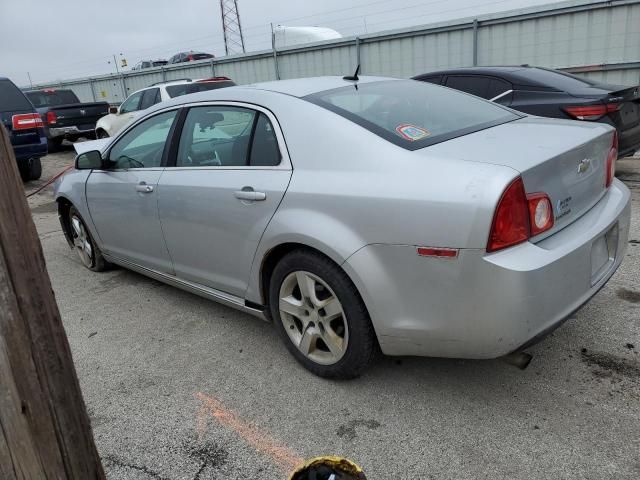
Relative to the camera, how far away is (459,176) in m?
2.15

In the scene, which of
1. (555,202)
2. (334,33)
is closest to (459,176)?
(555,202)

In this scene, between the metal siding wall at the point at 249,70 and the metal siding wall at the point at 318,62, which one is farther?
the metal siding wall at the point at 249,70

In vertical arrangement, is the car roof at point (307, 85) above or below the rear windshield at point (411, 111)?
above

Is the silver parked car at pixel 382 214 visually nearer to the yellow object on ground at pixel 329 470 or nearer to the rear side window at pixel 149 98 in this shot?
the yellow object on ground at pixel 329 470

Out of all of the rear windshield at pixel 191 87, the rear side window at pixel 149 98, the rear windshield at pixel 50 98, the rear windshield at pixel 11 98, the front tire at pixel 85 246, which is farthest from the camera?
the rear windshield at pixel 50 98

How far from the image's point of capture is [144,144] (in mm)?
3879

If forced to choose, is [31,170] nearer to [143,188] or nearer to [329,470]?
[143,188]

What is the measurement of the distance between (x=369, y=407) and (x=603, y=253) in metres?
1.36

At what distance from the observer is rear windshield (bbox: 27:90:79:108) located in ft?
47.7

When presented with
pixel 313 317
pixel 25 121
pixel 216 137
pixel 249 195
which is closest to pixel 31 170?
pixel 25 121

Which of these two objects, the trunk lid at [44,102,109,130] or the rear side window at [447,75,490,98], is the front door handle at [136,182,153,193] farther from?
the trunk lid at [44,102,109,130]

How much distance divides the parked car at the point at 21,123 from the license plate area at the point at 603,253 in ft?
29.7

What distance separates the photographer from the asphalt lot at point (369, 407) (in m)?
2.20

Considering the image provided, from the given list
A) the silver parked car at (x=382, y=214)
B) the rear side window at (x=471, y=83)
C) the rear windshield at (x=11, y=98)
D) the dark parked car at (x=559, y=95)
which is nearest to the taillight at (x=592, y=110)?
the dark parked car at (x=559, y=95)
